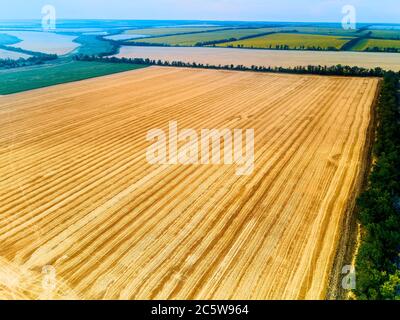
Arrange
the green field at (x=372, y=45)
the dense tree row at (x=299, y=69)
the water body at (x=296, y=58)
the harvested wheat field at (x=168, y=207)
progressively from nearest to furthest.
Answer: the harvested wheat field at (x=168, y=207)
the dense tree row at (x=299, y=69)
the water body at (x=296, y=58)
the green field at (x=372, y=45)

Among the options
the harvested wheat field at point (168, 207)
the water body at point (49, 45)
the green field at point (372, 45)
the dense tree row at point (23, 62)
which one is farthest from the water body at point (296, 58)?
the harvested wheat field at point (168, 207)

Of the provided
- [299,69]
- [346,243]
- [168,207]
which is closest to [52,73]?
[299,69]

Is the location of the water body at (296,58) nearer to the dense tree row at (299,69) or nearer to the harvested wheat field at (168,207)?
the dense tree row at (299,69)

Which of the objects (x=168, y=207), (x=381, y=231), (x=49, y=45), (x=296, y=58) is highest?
(x=49, y=45)

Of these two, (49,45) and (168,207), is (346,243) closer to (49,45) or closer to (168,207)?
(168,207)

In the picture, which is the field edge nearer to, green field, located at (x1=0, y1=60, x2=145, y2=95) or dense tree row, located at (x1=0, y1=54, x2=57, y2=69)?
green field, located at (x1=0, y1=60, x2=145, y2=95)
